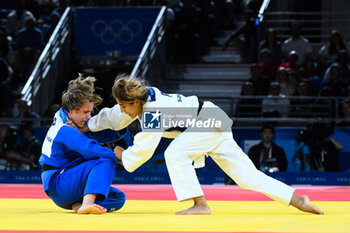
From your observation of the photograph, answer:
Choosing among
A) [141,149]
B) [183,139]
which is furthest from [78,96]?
[183,139]

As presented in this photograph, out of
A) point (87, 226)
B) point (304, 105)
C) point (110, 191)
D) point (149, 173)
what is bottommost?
point (149, 173)

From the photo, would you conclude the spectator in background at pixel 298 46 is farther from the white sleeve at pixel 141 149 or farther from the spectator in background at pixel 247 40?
the white sleeve at pixel 141 149

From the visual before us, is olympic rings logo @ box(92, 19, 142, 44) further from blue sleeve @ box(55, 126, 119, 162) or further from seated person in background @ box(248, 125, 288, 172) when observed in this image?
blue sleeve @ box(55, 126, 119, 162)

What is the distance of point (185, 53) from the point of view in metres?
12.5

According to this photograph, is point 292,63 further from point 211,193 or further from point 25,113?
point 211,193

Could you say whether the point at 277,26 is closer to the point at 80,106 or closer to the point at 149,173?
the point at 149,173

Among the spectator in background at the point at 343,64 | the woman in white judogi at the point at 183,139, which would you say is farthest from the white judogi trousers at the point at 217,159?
the spectator in background at the point at 343,64

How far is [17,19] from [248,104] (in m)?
5.13

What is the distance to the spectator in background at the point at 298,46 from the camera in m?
11.6

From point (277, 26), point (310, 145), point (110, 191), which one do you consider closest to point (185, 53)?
point (277, 26)

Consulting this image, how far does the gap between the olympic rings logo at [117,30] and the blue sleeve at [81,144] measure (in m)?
8.05

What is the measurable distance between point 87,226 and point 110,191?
39.3 inches

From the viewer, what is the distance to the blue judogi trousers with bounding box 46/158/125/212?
14.1 feet

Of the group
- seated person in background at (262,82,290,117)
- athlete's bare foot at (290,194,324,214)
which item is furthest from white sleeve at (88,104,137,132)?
seated person in background at (262,82,290,117)
